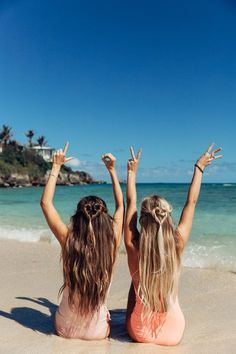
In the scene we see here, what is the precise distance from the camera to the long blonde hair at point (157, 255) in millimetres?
3148

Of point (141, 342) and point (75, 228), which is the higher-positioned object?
point (75, 228)

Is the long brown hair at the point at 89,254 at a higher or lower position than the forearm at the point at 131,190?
lower

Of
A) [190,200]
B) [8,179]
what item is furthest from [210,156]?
[8,179]

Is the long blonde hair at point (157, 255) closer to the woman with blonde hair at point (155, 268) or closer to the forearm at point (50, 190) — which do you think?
the woman with blonde hair at point (155, 268)

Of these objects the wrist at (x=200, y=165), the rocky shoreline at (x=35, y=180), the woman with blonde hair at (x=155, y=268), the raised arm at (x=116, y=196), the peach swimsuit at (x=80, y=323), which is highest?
the wrist at (x=200, y=165)

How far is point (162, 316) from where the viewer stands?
330 centimetres

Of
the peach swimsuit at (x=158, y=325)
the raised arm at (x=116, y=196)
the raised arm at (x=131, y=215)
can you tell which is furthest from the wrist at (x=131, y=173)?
the peach swimsuit at (x=158, y=325)

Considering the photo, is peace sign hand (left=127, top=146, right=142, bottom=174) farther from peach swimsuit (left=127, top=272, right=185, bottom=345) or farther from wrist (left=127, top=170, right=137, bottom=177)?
peach swimsuit (left=127, top=272, right=185, bottom=345)

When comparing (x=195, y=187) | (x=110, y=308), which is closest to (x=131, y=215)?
(x=195, y=187)

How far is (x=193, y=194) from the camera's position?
3508 mm

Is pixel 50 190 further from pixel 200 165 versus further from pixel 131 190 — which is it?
pixel 200 165

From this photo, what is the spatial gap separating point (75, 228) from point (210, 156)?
4.90ft

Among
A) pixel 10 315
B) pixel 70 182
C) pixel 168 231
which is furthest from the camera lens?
pixel 70 182

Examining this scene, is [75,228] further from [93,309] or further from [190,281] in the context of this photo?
[190,281]
